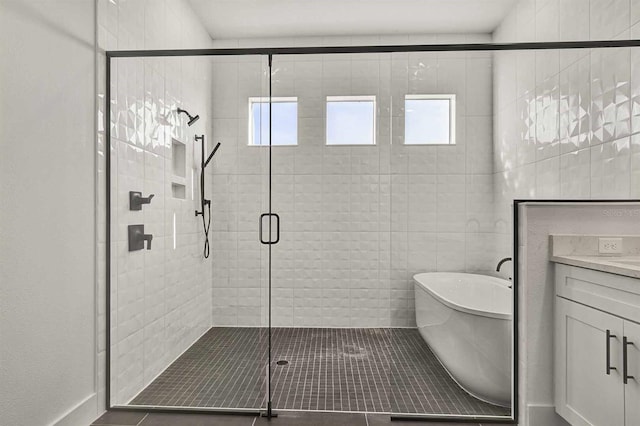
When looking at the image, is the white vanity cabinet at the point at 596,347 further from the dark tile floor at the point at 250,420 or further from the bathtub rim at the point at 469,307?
the dark tile floor at the point at 250,420

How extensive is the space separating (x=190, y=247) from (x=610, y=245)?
2201mm

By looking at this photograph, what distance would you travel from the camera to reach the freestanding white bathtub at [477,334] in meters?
2.28

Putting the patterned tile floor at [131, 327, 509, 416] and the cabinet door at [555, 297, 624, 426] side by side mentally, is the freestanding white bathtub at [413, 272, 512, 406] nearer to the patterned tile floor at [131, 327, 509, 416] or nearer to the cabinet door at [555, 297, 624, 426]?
the patterned tile floor at [131, 327, 509, 416]

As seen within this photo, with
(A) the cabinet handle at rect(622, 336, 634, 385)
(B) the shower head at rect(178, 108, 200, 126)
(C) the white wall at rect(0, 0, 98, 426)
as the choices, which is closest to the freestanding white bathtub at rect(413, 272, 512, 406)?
(A) the cabinet handle at rect(622, 336, 634, 385)

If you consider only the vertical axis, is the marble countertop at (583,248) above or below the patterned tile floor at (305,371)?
above

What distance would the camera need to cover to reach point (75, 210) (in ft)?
7.18

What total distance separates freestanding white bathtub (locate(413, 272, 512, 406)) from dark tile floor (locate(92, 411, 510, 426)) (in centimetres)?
22

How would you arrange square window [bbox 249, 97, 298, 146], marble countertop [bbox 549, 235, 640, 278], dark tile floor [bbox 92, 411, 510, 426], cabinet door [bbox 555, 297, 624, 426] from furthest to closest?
square window [bbox 249, 97, 298, 146], dark tile floor [bbox 92, 411, 510, 426], marble countertop [bbox 549, 235, 640, 278], cabinet door [bbox 555, 297, 624, 426]

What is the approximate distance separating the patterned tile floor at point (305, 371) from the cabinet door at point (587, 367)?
588 mm

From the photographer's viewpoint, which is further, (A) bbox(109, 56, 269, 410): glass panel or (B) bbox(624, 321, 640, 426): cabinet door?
(A) bbox(109, 56, 269, 410): glass panel

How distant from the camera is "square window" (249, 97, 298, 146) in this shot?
241 centimetres

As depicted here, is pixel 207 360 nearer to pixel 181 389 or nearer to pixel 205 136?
pixel 181 389

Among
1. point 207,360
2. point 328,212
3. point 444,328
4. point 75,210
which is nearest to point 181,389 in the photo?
point 207,360

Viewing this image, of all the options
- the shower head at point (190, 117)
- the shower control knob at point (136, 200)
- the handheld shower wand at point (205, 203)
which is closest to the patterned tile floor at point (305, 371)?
the handheld shower wand at point (205, 203)
